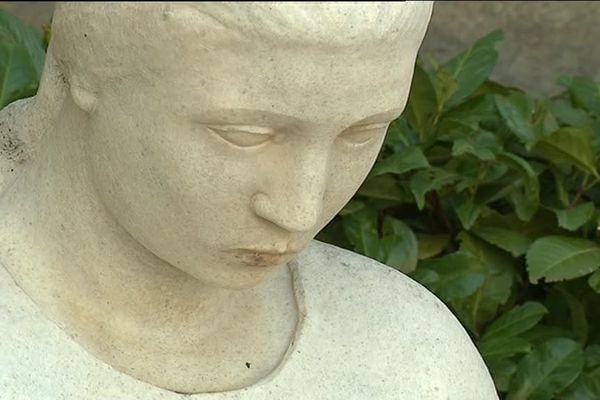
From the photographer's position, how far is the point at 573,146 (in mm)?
2473

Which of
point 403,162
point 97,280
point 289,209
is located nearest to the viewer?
point 289,209

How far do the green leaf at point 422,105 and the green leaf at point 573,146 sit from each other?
0.64 feet

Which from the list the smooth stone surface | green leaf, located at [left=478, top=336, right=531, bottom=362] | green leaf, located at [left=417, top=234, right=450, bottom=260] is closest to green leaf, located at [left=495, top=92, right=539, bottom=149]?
A: green leaf, located at [left=417, top=234, right=450, bottom=260]

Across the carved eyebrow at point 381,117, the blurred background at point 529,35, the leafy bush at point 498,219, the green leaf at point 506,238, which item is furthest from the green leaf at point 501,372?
the blurred background at point 529,35

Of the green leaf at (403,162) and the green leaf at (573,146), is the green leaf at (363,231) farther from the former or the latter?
the green leaf at (573,146)

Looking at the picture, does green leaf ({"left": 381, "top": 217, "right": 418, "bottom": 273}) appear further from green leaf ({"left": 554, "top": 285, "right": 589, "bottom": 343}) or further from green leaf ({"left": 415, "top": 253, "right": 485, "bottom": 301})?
green leaf ({"left": 554, "top": 285, "right": 589, "bottom": 343})

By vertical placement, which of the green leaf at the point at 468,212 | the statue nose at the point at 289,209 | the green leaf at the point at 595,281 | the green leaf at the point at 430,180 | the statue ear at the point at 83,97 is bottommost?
the green leaf at the point at 468,212

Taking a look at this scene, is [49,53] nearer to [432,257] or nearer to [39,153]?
[39,153]

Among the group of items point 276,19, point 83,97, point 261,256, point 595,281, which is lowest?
point 595,281

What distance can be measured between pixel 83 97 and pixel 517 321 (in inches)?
43.4

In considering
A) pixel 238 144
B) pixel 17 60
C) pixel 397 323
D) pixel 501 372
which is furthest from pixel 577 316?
pixel 238 144

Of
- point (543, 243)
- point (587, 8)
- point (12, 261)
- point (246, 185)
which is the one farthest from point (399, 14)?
point (587, 8)

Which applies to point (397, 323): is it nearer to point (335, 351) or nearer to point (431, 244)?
point (335, 351)

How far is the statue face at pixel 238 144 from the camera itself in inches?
52.4
